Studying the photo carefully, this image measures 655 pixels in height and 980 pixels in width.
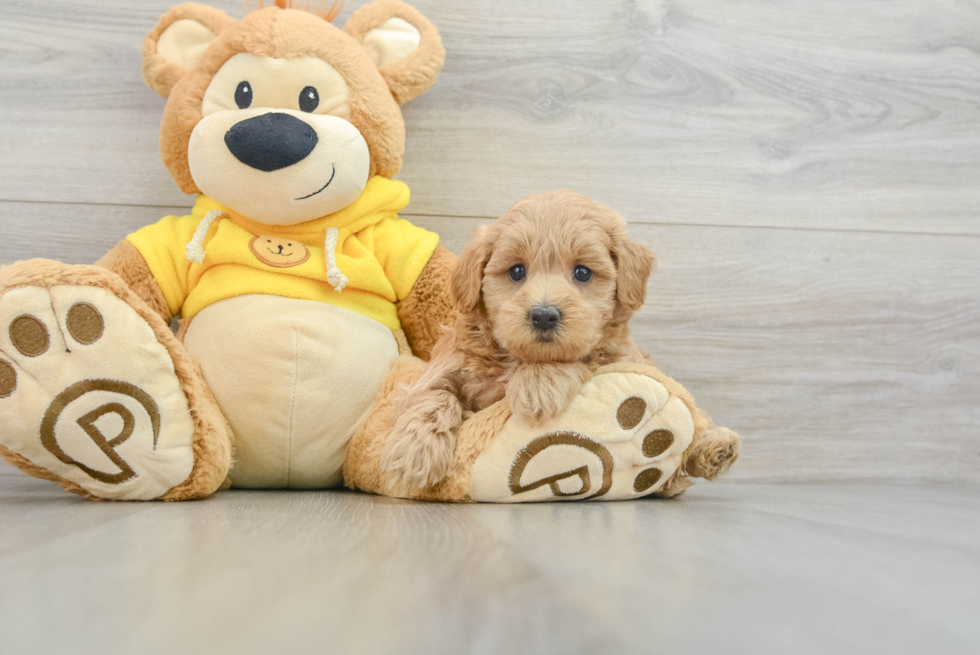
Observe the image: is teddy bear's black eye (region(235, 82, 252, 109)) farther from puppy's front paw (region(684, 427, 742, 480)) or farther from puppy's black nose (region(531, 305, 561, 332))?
puppy's front paw (region(684, 427, 742, 480))

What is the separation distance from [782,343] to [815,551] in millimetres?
811

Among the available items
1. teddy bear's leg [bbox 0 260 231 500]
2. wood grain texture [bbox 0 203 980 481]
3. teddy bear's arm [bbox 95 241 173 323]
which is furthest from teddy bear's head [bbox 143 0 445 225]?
wood grain texture [bbox 0 203 980 481]

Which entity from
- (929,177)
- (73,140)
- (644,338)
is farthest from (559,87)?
(73,140)

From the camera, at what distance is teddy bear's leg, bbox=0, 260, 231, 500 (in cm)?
78

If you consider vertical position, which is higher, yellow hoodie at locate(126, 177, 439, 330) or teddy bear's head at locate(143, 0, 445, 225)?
teddy bear's head at locate(143, 0, 445, 225)

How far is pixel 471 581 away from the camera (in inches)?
20.4

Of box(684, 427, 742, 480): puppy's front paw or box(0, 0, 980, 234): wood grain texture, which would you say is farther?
box(0, 0, 980, 234): wood grain texture

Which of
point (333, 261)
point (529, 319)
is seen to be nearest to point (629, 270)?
point (529, 319)

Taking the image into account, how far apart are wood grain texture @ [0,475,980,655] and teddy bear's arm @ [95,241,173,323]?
1.15 feet

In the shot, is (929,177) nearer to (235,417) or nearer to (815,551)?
(815,551)

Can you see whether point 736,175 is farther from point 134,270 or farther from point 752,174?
point 134,270

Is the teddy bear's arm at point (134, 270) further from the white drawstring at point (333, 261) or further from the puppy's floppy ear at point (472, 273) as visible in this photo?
the puppy's floppy ear at point (472, 273)

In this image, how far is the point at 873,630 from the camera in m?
0.45

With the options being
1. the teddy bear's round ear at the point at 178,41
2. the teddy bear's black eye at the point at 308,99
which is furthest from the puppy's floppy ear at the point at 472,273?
the teddy bear's round ear at the point at 178,41
